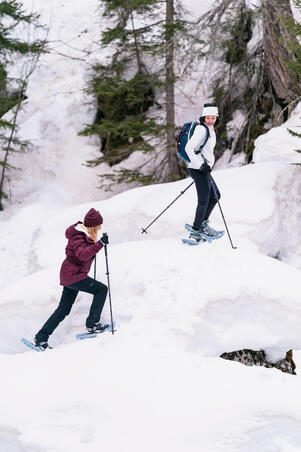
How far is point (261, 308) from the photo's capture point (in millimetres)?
5746

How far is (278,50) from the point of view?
10.9 meters

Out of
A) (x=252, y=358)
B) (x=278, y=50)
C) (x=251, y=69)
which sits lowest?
(x=252, y=358)

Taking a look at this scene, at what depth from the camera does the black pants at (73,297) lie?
211 inches

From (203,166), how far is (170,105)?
7084 mm

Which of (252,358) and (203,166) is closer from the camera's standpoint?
(252,358)

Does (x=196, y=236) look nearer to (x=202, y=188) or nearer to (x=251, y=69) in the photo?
(x=202, y=188)

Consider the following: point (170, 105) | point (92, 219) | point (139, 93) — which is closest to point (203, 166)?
point (92, 219)

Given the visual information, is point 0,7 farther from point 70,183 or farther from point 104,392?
point 104,392

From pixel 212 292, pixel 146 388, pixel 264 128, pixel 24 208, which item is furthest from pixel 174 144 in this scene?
pixel 146 388

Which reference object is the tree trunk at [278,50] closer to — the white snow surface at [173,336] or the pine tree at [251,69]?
the pine tree at [251,69]

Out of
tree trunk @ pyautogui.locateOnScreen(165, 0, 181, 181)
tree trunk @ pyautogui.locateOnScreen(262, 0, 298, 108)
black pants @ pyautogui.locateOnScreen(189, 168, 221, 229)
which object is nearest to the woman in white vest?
black pants @ pyautogui.locateOnScreen(189, 168, 221, 229)

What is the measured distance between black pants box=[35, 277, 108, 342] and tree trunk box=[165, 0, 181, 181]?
8.10 m

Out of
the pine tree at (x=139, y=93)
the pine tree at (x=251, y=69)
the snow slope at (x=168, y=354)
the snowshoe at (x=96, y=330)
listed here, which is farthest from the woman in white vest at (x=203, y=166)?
the pine tree at (x=139, y=93)

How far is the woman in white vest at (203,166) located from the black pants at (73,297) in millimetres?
2076
